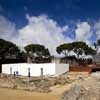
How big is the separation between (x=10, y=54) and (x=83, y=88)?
39970mm

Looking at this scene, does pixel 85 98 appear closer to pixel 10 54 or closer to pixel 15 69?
pixel 15 69

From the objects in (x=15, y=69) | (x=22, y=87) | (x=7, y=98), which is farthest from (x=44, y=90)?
(x=15, y=69)

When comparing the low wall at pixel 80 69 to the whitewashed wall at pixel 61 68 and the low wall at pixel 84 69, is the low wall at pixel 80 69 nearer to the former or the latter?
the low wall at pixel 84 69

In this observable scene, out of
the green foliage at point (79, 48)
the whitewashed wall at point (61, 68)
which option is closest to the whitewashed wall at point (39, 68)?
the whitewashed wall at point (61, 68)

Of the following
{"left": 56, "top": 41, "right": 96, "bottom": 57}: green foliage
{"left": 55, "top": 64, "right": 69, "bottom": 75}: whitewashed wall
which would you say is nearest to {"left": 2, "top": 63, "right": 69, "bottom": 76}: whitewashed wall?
{"left": 55, "top": 64, "right": 69, "bottom": 75}: whitewashed wall

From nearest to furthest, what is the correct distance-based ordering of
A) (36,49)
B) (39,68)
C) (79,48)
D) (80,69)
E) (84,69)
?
(39,68) → (84,69) → (80,69) → (79,48) → (36,49)

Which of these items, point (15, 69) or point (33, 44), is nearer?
point (15, 69)

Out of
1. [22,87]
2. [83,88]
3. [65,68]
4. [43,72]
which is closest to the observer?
[83,88]

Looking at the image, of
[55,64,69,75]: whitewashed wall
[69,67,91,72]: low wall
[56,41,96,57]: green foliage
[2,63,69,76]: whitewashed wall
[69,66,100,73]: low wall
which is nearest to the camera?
[2,63,69,76]: whitewashed wall

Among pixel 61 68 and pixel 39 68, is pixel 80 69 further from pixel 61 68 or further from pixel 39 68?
pixel 39 68

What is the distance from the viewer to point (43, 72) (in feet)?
91.4

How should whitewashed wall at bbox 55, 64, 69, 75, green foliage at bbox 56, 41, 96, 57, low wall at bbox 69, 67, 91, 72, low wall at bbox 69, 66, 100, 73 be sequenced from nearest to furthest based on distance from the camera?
whitewashed wall at bbox 55, 64, 69, 75, low wall at bbox 69, 66, 100, 73, low wall at bbox 69, 67, 91, 72, green foliage at bbox 56, 41, 96, 57

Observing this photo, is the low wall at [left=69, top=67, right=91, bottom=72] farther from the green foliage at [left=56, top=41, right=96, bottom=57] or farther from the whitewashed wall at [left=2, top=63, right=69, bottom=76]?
the green foliage at [left=56, top=41, right=96, bottom=57]

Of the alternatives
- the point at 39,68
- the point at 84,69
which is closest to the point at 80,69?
the point at 84,69
